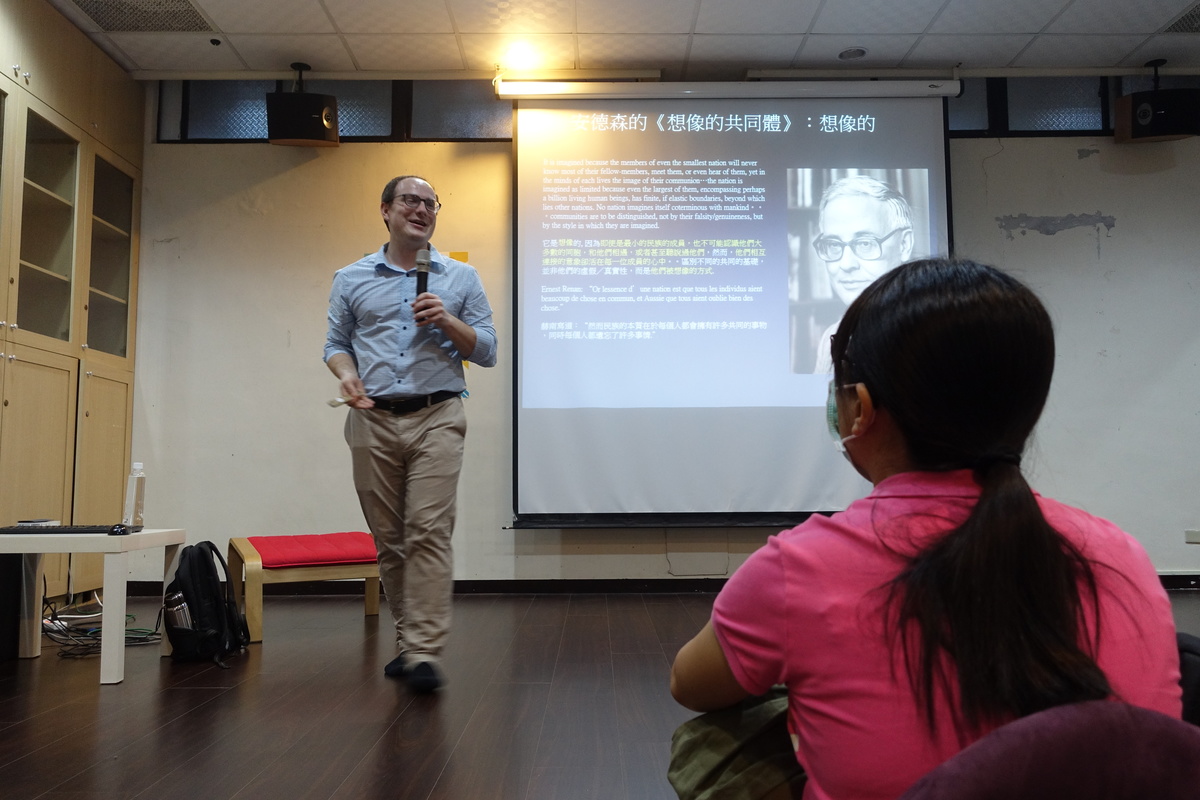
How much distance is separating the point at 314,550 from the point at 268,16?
2670mm

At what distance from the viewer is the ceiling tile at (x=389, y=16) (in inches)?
168

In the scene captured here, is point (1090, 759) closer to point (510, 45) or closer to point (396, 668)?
point (396, 668)

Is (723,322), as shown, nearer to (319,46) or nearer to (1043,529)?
(319,46)

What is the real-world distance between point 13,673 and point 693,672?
297 centimetres

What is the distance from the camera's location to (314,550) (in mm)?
3816

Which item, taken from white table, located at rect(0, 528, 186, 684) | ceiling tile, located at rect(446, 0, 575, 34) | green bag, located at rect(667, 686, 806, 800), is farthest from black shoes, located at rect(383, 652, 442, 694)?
ceiling tile, located at rect(446, 0, 575, 34)

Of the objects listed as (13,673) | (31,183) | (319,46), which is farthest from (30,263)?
(13,673)

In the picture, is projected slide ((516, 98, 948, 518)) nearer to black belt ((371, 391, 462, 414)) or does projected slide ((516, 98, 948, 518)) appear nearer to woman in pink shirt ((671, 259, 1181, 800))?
black belt ((371, 391, 462, 414))

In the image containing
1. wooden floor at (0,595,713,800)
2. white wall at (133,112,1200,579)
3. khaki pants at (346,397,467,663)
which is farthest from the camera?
white wall at (133,112,1200,579)

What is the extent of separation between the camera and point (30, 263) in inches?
163

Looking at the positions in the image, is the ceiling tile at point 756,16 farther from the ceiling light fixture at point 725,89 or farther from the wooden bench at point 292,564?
the wooden bench at point 292,564

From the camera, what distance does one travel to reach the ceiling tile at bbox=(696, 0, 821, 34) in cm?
432

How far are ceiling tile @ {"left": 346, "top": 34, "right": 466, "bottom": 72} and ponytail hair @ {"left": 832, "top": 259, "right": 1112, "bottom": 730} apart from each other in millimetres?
4431

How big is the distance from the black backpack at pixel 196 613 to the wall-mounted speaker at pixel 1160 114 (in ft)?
17.3
